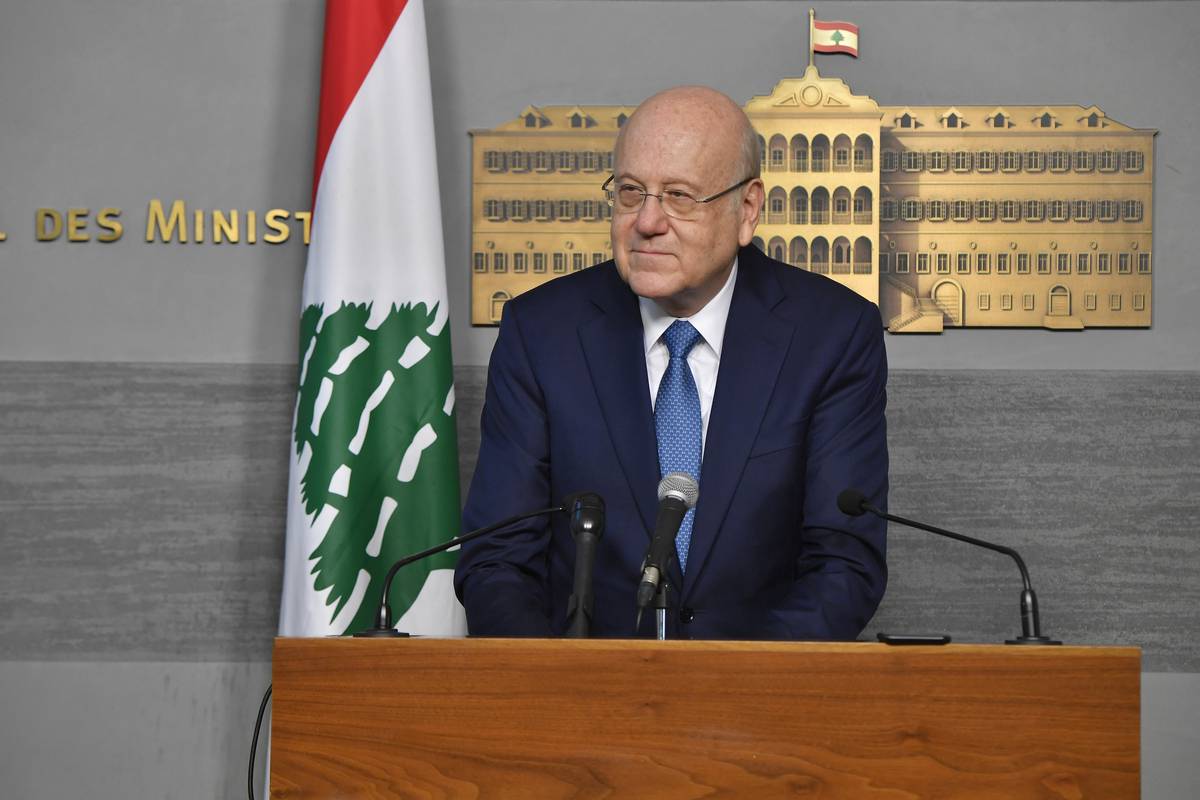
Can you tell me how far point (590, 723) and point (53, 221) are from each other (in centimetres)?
293

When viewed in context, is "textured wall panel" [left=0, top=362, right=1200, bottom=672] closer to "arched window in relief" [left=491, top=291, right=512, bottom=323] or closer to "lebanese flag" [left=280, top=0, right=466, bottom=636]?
"arched window in relief" [left=491, top=291, right=512, bottom=323]

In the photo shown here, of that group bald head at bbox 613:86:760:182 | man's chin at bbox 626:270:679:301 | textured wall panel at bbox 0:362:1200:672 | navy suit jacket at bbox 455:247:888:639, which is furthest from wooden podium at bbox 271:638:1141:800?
textured wall panel at bbox 0:362:1200:672

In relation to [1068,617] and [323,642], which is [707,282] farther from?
[1068,617]

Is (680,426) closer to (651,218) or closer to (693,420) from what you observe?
(693,420)

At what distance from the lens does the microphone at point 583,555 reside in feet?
5.75

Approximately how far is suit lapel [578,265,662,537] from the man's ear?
24 centimetres

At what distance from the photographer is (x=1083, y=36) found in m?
3.84

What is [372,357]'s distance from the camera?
11.5 ft

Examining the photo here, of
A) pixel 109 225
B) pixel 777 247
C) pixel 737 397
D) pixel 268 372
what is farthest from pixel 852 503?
pixel 109 225

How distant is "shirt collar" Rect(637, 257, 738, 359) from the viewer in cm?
251

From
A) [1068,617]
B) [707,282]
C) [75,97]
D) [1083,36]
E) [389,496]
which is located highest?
[1083,36]

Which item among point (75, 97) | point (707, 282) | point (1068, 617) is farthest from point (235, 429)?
point (1068, 617)

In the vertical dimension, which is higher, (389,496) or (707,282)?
(707,282)

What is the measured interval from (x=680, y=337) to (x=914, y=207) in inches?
60.8
